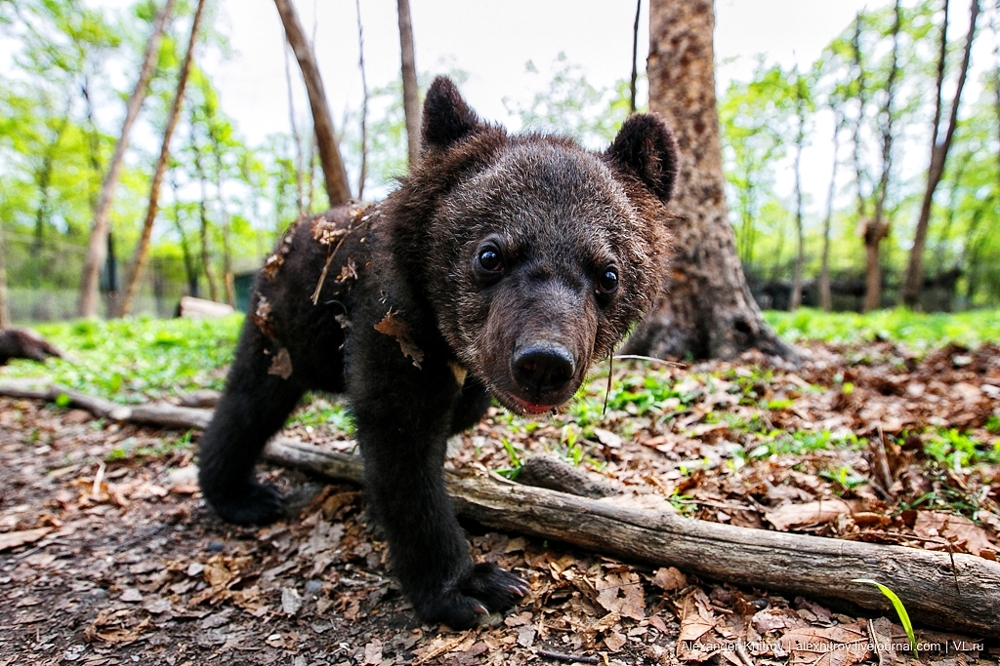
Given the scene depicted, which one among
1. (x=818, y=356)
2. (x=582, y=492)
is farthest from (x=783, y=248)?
(x=582, y=492)

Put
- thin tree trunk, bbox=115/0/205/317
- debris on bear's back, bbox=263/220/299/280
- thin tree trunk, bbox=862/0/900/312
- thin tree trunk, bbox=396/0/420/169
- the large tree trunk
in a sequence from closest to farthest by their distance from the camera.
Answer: debris on bear's back, bbox=263/220/299/280 < thin tree trunk, bbox=396/0/420/169 < the large tree trunk < thin tree trunk, bbox=115/0/205/317 < thin tree trunk, bbox=862/0/900/312

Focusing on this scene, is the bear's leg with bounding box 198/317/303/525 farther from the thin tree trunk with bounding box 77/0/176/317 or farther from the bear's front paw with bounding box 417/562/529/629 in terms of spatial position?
the thin tree trunk with bounding box 77/0/176/317

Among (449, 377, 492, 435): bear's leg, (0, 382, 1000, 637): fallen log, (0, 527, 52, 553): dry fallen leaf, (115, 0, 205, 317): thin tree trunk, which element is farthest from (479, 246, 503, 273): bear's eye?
(115, 0, 205, 317): thin tree trunk

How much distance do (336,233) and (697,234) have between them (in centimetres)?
403

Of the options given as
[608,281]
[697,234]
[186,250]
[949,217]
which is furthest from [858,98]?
[186,250]

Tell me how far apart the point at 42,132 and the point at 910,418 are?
33051 mm

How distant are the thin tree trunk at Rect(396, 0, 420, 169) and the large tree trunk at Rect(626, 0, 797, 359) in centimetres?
280

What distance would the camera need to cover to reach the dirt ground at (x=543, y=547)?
2.17 meters

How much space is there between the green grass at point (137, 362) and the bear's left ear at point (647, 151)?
17.3 feet

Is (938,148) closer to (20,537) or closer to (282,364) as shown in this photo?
(282,364)

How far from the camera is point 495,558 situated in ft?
9.16

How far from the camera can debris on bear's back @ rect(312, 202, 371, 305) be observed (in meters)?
2.79

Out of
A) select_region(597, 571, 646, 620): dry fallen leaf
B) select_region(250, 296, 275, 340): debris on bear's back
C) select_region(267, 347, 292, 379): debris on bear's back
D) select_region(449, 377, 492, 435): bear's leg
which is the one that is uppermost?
select_region(250, 296, 275, 340): debris on bear's back

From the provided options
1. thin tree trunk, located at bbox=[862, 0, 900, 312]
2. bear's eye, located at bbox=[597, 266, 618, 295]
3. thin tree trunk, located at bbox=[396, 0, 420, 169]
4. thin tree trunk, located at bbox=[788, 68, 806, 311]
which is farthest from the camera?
thin tree trunk, located at bbox=[788, 68, 806, 311]
